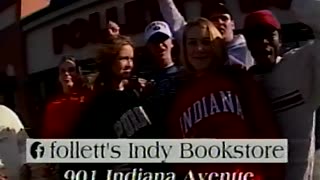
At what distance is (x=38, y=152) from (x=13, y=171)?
0.52 ft

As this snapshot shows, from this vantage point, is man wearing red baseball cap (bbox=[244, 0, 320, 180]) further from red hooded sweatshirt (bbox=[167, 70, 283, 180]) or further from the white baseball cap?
the white baseball cap

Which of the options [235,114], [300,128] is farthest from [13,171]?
[300,128]

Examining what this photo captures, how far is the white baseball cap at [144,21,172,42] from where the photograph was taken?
4516 millimetres

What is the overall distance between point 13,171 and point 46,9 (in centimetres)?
75

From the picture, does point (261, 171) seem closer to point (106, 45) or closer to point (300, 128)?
point (300, 128)

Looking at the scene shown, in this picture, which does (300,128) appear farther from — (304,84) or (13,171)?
(13,171)

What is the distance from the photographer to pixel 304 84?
15.0ft

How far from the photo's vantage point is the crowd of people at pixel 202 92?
4539 mm

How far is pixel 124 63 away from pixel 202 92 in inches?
14.9

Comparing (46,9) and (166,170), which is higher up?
(46,9)

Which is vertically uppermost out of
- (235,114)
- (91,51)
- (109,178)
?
(91,51)

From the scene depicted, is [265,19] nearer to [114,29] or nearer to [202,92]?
[202,92]

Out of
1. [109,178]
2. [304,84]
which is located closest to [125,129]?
[109,178]

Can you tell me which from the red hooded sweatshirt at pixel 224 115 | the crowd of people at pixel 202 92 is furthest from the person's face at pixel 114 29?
the red hooded sweatshirt at pixel 224 115
